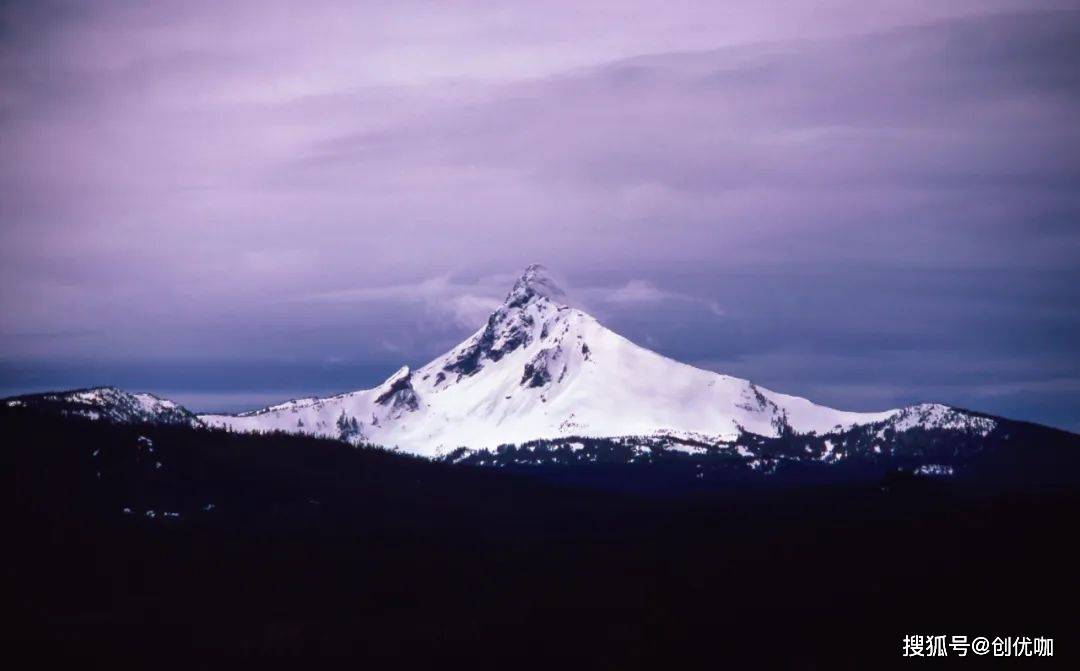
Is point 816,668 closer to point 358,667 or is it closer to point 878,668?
point 878,668

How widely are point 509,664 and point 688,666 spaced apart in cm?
2301

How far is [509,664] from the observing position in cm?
19912

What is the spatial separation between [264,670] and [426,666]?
68.2ft

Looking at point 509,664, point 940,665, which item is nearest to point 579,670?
point 509,664

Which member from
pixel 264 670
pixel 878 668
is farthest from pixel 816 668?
pixel 264 670

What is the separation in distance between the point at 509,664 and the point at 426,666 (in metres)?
10.7

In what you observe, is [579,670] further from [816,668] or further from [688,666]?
[816,668]

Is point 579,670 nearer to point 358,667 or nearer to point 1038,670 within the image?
point 358,667

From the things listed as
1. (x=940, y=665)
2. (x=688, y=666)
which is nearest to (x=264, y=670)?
(x=688, y=666)

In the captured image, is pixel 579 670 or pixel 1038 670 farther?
pixel 579 670

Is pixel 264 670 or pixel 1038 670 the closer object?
pixel 1038 670

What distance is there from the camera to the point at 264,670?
19825 cm

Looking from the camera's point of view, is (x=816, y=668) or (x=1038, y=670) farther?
(x=816, y=668)

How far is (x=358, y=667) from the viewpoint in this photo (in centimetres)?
19888
